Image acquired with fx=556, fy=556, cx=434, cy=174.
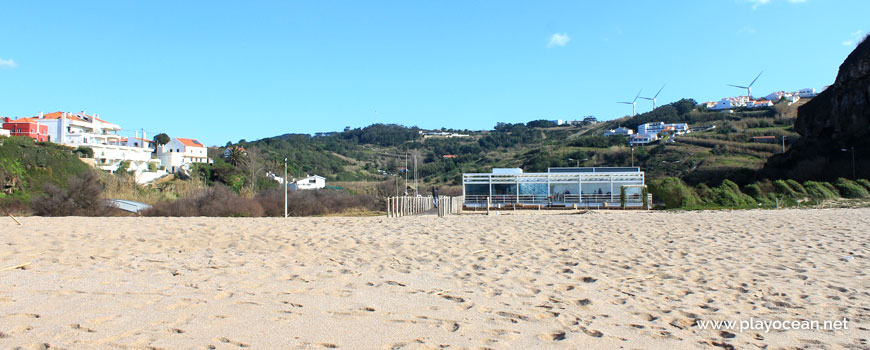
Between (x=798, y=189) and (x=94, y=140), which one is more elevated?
(x=94, y=140)

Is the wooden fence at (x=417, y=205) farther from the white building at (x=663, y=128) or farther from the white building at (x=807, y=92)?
the white building at (x=807, y=92)

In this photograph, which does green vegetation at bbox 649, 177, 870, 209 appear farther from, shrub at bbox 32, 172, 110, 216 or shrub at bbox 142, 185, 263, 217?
shrub at bbox 32, 172, 110, 216

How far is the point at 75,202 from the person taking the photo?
23.5 meters

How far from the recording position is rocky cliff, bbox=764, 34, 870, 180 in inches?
1479

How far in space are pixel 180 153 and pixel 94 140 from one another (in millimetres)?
9171

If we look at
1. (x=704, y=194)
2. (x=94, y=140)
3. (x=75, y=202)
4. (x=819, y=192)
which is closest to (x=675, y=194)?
(x=704, y=194)

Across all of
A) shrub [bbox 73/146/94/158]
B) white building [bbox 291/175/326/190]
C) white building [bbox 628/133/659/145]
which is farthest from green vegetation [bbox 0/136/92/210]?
white building [bbox 628/133/659/145]

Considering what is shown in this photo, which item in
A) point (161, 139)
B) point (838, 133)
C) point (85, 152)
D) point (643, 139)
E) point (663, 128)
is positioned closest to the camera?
point (838, 133)

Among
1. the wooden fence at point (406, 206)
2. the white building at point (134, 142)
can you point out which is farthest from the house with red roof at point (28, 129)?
the wooden fence at point (406, 206)

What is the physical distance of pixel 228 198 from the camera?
2845 cm

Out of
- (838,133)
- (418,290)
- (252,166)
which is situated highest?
(838,133)

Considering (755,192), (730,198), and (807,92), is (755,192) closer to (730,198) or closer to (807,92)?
(730,198)

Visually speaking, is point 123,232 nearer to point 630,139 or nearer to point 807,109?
point 807,109

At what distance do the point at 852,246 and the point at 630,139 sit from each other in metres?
82.0
